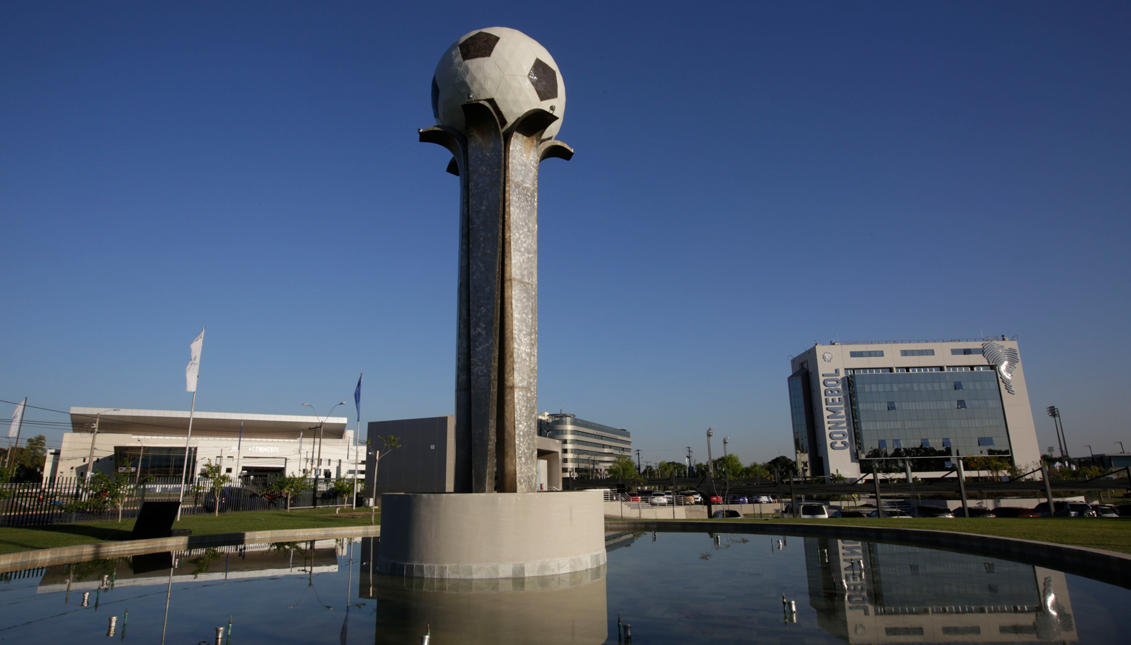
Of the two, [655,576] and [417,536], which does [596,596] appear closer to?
[655,576]

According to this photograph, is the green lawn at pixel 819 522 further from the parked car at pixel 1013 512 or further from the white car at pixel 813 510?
the parked car at pixel 1013 512

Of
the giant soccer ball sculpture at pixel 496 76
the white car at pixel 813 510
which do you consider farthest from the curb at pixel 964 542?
the giant soccer ball sculpture at pixel 496 76

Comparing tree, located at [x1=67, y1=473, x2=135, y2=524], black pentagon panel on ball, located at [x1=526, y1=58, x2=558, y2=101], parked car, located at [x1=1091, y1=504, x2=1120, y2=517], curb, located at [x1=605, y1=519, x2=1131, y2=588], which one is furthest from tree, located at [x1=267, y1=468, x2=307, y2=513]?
parked car, located at [x1=1091, y1=504, x2=1120, y2=517]

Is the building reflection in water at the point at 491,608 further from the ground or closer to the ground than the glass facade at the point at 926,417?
closer to the ground

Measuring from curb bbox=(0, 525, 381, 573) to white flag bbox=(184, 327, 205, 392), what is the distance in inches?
402

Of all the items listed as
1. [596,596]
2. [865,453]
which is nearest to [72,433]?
[596,596]

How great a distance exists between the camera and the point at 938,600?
10.1 meters

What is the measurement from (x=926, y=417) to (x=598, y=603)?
108 m

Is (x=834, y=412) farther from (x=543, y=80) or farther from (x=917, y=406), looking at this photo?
(x=543, y=80)

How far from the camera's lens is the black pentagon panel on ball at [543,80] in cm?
1766

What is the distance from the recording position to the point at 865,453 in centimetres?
9938

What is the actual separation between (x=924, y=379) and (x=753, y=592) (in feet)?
352

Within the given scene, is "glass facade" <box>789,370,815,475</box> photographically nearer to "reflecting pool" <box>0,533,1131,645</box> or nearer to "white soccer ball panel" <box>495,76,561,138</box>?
"reflecting pool" <box>0,533,1131,645</box>

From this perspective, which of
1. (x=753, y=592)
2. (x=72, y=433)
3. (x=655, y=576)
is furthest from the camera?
(x=72, y=433)
